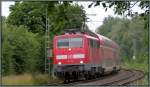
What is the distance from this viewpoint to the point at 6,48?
48.9ft

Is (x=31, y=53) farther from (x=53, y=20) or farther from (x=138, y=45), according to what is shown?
(x=53, y=20)

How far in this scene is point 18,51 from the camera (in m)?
15.2

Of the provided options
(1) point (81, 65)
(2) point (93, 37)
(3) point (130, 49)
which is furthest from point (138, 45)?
(2) point (93, 37)

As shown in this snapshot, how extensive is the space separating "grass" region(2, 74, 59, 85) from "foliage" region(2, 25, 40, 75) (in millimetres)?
309

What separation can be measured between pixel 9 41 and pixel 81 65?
4751 millimetres

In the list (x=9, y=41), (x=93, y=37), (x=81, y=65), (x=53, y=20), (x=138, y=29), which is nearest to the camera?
(x=53, y=20)

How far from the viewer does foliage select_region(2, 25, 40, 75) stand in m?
14.8

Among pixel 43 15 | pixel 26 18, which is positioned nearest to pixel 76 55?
pixel 26 18

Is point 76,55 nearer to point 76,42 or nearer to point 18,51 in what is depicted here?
point 76,42

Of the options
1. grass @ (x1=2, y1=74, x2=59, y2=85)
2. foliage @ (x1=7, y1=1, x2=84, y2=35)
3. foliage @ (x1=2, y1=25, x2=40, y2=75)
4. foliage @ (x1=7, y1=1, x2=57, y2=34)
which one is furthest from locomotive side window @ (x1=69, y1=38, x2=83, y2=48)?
foliage @ (x1=7, y1=1, x2=57, y2=34)

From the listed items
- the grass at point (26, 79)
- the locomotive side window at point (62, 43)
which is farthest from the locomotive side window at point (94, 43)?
the grass at point (26, 79)

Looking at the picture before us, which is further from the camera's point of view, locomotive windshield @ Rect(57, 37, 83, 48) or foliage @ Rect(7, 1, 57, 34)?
locomotive windshield @ Rect(57, 37, 83, 48)

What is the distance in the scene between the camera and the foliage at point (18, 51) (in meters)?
14.8

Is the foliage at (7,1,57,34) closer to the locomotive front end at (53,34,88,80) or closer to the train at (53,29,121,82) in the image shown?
the train at (53,29,121,82)
